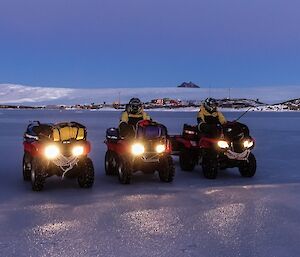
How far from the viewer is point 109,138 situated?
980 cm

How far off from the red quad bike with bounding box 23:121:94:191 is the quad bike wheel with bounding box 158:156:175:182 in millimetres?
1376

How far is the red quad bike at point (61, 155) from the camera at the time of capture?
7938 millimetres

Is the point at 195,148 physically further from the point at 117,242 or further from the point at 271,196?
the point at 117,242

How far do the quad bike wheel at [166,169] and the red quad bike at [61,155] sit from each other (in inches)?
54.2

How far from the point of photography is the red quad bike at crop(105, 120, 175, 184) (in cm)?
874

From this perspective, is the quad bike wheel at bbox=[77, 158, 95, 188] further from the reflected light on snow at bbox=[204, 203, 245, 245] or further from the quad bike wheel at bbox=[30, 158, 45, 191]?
the reflected light on snow at bbox=[204, 203, 245, 245]

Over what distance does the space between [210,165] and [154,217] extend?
3.45 metres

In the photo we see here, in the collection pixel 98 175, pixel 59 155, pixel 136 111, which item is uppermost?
pixel 136 111

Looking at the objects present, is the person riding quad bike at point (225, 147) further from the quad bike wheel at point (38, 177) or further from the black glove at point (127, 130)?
the quad bike wheel at point (38, 177)

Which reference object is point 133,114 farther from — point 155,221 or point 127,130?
point 155,221

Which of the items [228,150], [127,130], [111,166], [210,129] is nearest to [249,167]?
[228,150]

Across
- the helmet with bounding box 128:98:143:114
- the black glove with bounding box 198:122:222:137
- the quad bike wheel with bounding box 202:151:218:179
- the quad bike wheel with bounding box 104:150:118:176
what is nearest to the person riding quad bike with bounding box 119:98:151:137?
the helmet with bounding box 128:98:143:114

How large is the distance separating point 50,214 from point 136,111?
4086 millimetres

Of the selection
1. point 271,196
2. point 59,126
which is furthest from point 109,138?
point 271,196
